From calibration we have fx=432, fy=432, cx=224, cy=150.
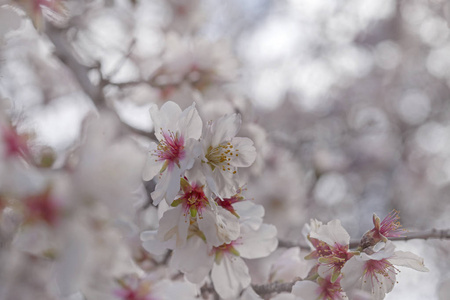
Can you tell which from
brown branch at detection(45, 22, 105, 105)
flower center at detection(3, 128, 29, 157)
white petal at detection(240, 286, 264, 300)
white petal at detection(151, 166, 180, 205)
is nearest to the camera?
flower center at detection(3, 128, 29, 157)

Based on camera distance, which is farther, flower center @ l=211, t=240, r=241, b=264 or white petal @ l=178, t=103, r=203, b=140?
flower center @ l=211, t=240, r=241, b=264

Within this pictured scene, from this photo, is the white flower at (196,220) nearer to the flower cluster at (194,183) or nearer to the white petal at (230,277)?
the flower cluster at (194,183)

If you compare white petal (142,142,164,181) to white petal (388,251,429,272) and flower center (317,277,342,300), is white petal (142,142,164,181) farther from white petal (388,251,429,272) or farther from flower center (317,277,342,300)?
white petal (388,251,429,272)

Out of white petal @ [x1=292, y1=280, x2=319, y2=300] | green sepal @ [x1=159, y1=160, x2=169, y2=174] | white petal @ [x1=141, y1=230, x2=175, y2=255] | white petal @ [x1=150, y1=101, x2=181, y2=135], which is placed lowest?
white petal @ [x1=141, y1=230, x2=175, y2=255]

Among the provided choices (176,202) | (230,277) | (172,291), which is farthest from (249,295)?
(176,202)

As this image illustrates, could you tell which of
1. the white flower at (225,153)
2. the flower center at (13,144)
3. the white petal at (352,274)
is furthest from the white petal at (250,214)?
the flower center at (13,144)

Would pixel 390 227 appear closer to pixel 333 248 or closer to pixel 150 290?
pixel 333 248

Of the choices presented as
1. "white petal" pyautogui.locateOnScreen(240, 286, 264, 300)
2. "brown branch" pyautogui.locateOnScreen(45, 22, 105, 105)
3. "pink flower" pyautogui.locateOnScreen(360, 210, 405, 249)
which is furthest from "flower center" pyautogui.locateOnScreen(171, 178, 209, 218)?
"brown branch" pyautogui.locateOnScreen(45, 22, 105, 105)
